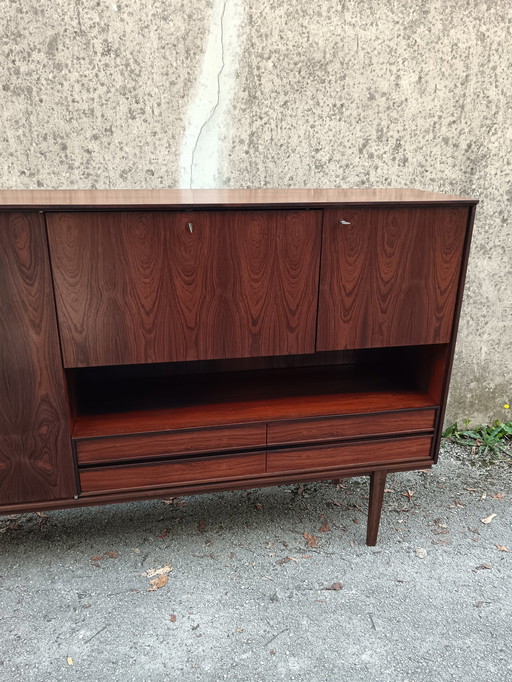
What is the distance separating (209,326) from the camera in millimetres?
1464

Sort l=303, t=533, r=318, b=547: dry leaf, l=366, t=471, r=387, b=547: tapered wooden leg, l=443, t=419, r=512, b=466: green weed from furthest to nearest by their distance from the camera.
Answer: l=443, t=419, r=512, b=466: green weed < l=303, t=533, r=318, b=547: dry leaf < l=366, t=471, r=387, b=547: tapered wooden leg

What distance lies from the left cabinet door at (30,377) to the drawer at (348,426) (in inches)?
25.2

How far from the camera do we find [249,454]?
1.64 m

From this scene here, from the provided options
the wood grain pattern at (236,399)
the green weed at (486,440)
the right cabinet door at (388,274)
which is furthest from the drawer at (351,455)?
the green weed at (486,440)

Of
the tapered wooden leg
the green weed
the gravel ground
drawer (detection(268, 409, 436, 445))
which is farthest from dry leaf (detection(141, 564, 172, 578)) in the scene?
the green weed

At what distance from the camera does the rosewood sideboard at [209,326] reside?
1341 mm

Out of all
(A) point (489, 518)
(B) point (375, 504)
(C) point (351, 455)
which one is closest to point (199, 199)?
(C) point (351, 455)

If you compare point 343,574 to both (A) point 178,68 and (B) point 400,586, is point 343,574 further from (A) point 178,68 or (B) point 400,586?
(A) point 178,68

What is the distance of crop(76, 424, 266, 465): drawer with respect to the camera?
1.53 m

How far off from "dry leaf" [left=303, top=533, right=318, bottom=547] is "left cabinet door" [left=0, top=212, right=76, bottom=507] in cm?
88

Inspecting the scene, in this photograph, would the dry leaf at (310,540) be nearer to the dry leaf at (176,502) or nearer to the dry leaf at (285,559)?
the dry leaf at (285,559)

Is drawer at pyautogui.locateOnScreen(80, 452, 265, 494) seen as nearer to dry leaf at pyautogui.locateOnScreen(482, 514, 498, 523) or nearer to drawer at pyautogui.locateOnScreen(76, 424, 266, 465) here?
drawer at pyautogui.locateOnScreen(76, 424, 266, 465)

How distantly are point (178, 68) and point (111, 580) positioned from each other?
1811 mm

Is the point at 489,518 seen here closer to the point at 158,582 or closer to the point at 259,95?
the point at 158,582
